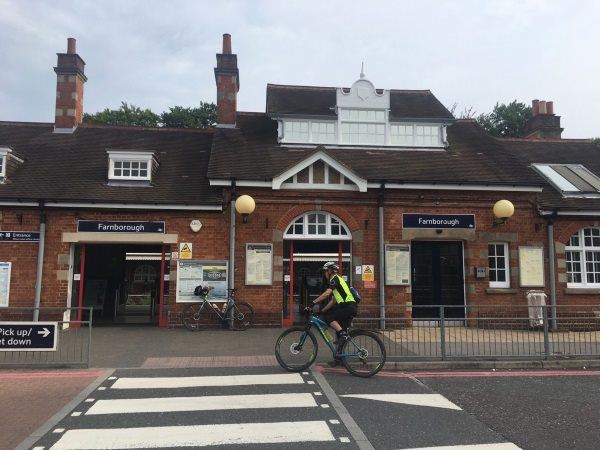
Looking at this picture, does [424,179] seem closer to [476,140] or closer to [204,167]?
[476,140]

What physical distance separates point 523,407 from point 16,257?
13117 millimetres

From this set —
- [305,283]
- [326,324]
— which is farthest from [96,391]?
[305,283]

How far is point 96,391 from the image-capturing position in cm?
712

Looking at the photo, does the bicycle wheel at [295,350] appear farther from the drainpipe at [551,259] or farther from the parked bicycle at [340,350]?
the drainpipe at [551,259]

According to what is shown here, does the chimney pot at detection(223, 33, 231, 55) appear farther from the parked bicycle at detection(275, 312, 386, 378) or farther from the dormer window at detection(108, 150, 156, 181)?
the parked bicycle at detection(275, 312, 386, 378)

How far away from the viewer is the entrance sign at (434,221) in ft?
46.5

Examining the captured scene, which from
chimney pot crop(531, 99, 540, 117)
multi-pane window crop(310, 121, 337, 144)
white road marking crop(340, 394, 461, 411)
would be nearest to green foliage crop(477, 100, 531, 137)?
chimney pot crop(531, 99, 540, 117)

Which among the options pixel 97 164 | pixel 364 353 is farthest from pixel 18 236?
pixel 364 353

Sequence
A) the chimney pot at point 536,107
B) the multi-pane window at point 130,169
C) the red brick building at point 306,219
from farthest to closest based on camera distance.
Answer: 1. the chimney pot at point 536,107
2. the multi-pane window at point 130,169
3. the red brick building at point 306,219

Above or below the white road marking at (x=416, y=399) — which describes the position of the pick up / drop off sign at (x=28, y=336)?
above

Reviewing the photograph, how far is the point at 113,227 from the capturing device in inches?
535

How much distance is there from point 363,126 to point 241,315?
7.69m

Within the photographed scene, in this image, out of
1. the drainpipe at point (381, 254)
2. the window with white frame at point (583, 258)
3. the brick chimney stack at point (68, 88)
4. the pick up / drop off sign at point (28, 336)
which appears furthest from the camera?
the brick chimney stack at point (68, 88)

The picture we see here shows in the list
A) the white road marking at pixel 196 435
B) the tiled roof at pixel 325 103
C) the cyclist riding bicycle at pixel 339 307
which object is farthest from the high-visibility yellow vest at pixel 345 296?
the tiled roof at pixel 325 103
